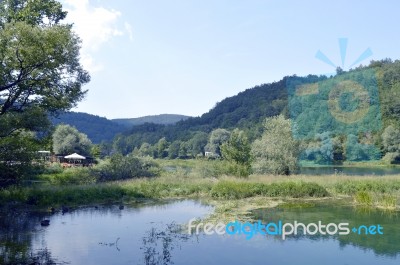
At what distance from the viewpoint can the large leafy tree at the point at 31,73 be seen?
1338 centimetres

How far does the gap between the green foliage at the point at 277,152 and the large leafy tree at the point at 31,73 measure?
1727 cm

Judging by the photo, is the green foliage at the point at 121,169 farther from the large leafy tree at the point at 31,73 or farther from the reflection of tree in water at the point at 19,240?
the reflection of tree in water at the point at 19,240

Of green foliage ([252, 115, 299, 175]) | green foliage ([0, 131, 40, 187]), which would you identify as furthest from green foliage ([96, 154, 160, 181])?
green foliage ([252, 115, 299, 175])

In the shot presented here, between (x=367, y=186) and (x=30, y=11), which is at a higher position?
(x=30, y=11)

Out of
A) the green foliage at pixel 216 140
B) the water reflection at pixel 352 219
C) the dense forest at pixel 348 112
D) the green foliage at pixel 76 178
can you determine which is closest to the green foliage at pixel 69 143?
the dense forest at pixel 348 112

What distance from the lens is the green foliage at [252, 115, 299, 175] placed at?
32.5 m

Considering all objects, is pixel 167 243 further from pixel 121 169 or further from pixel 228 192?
pixel 121 169

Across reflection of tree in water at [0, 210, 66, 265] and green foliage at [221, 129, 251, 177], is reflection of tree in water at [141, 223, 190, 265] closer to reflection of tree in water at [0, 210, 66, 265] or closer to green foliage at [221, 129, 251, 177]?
reflection of tree in water at [0, 210, 66, 265]

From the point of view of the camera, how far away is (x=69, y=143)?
2087 inches

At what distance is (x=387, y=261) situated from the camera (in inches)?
420

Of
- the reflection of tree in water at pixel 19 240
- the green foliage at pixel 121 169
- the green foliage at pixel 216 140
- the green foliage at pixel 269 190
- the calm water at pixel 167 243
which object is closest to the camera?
the reflection of tree in water at pixel 19 240

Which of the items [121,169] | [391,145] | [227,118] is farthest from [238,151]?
[227,118]

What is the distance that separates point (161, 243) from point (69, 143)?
43.9m

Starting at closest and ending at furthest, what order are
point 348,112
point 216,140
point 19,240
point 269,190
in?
1. point 19,240
2. point 269,190
3. point 348,112
4. point 216,140
